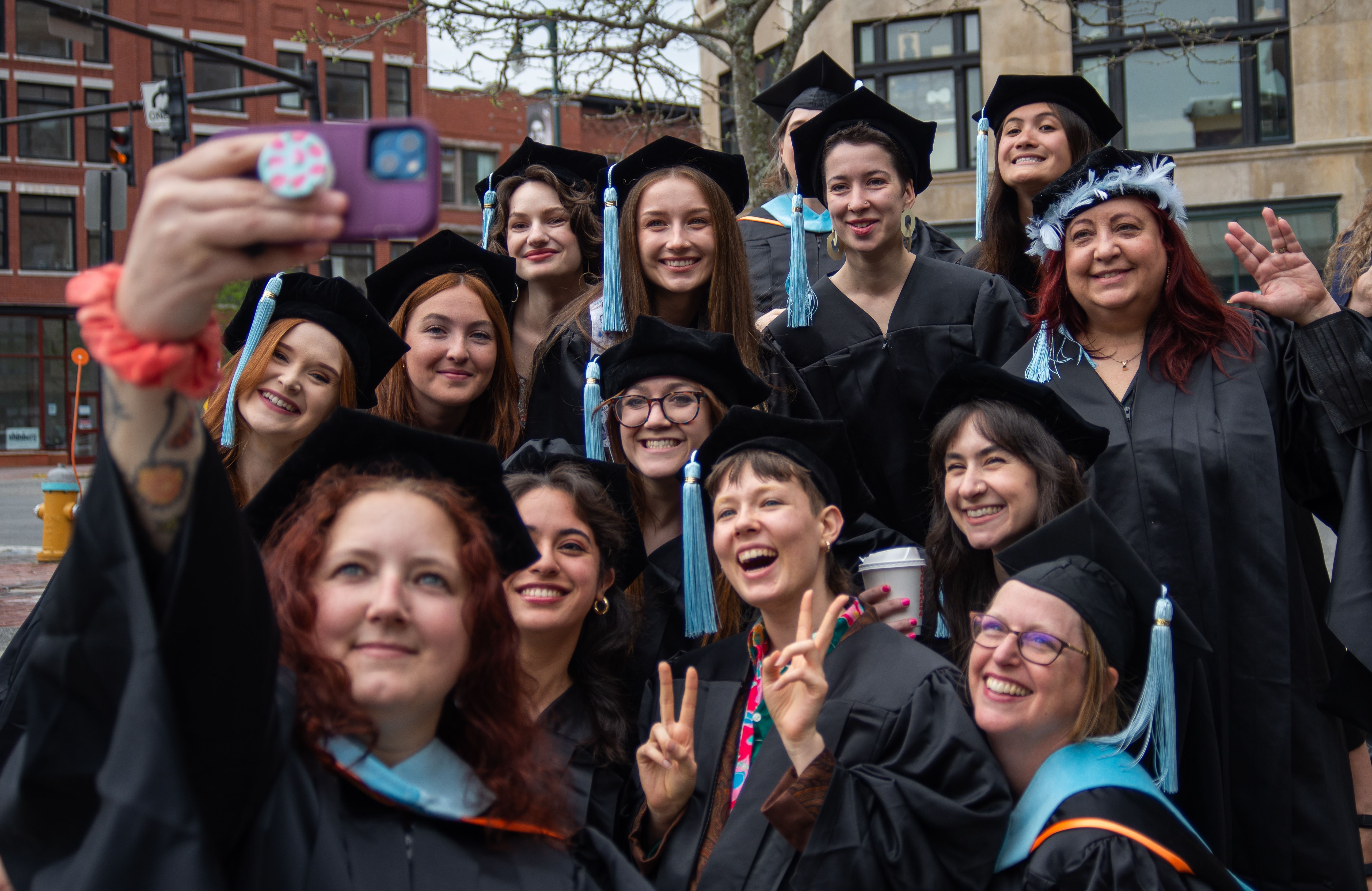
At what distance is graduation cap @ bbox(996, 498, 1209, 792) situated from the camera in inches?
106

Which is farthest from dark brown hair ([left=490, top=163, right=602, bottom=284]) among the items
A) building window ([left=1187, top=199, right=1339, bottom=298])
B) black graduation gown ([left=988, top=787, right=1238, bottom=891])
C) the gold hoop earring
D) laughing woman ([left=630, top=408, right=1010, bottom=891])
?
building window ([left=1187, top=199, right=1339, bottom=298])

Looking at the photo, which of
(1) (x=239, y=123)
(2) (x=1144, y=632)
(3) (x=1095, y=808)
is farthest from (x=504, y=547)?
(1) (x=239, y=123)

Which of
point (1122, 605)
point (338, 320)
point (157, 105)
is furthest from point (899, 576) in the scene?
point (157, 105)

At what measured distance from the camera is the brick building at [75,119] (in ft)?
95.1

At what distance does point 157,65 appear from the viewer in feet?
99.3

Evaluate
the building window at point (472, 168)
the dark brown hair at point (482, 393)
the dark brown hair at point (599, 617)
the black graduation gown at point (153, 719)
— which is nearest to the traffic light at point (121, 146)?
the dark brown hair at point (482, 393)

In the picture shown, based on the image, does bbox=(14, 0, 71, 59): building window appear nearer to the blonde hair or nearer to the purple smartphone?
the blonde hair

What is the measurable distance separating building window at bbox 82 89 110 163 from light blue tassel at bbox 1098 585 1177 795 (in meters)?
32.6

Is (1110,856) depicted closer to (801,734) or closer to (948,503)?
(801,734)

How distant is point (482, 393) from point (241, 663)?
2805 millimetres

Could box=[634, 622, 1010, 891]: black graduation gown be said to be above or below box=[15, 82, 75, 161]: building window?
below

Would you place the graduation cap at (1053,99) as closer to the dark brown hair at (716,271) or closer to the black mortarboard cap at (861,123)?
the black mortarboard cap at (861,123)

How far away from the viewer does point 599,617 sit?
332 cm

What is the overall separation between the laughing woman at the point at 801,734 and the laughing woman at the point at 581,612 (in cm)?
15
